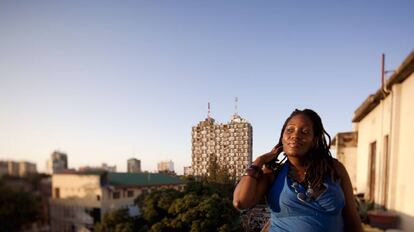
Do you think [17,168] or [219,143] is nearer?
[17,168]

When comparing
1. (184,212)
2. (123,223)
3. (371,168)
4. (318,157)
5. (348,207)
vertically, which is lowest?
(123,223)

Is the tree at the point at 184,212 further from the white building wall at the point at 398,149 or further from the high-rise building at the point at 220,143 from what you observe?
the high-rise building at the point at 220,143

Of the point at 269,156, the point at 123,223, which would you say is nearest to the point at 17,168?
the point at 269,156

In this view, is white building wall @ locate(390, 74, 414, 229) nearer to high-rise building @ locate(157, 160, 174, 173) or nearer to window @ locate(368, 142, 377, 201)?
window @ locate(368, 142, 377, 201)

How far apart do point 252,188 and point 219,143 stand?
4.61ft

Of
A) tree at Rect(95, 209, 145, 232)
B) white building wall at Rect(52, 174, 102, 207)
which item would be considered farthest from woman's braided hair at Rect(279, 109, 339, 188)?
tree at Rect(95, 209, 145, 232)

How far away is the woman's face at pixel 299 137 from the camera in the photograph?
1.05 metres

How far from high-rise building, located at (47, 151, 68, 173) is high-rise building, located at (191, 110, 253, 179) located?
1.41 metres

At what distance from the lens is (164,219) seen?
388 inches

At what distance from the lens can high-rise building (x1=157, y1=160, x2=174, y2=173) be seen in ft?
7.23

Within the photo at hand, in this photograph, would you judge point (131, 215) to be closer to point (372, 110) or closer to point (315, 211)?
point (372, 110)

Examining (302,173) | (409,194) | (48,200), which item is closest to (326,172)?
(302,173)

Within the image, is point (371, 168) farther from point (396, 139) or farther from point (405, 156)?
point (405, 156)

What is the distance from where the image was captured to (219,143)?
7.94 ft
